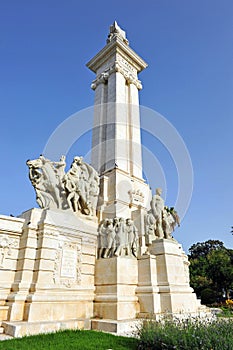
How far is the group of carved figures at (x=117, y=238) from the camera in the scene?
37.4ft

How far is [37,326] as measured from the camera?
7883 millimetres

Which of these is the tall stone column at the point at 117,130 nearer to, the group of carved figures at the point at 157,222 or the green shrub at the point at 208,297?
the group of carved figures at the point at 157,222

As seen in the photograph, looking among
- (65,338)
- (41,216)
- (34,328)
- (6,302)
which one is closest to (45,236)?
(41,216)

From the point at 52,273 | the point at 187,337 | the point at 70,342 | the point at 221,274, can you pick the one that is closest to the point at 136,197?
the point at 52,273

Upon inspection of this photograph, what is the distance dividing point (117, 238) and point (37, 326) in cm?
469

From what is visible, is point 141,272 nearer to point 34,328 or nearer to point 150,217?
point 150,217

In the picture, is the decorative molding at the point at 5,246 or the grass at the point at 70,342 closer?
the grass at the point at 70,342

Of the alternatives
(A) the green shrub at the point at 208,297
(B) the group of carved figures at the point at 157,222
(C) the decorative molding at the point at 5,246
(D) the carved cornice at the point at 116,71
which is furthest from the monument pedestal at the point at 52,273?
(A) the green shrub at the point at 208,297

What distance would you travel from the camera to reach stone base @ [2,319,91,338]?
744 centimetres

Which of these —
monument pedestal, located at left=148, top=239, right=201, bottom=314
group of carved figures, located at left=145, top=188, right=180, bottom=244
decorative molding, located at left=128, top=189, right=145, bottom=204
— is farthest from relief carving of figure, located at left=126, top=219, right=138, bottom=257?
decorative molding, located at left=128, top=189, right=145, bottom=204

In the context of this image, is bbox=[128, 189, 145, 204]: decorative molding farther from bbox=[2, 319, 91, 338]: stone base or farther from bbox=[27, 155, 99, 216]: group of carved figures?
bbox=[2, 319, 91, 338]: stone base

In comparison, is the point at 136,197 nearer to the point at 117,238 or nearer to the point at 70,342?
the point at 117,238

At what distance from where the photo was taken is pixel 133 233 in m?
11.9

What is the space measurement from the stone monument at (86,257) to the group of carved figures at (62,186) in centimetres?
5
